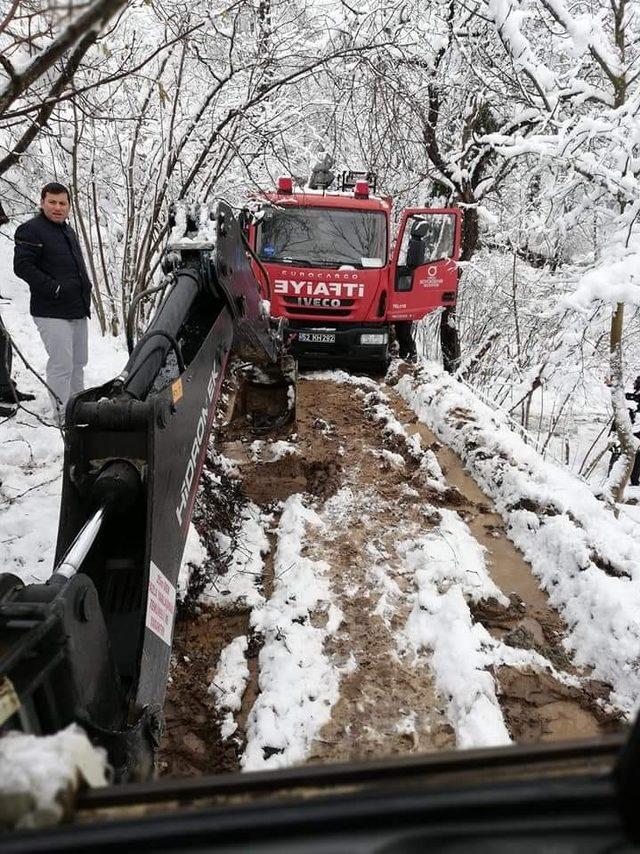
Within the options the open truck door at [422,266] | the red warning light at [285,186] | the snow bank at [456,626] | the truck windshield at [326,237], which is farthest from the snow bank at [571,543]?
the red warning light at [285,186]

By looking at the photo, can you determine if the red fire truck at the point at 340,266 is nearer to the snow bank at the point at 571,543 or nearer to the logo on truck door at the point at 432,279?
the logo on truck door at the point at 432,279

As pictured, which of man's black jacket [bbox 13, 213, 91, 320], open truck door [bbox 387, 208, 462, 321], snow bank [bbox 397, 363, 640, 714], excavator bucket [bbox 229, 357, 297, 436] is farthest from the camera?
open truck door [bbox 387, 208, 462, 321]

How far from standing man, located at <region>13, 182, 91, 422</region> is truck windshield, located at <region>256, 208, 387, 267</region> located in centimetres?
315

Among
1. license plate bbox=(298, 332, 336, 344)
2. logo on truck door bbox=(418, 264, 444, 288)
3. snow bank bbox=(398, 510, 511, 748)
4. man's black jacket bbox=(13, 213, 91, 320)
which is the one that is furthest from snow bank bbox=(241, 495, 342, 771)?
logo on truck door bbox=(418, 264, 444, 288)

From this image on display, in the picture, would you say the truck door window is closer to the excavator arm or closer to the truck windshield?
the truck windshield

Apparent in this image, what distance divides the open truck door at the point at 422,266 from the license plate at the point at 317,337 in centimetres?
87

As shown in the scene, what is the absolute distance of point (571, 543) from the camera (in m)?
3.27

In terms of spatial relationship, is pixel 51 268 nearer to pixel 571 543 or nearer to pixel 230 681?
pixel 230 681

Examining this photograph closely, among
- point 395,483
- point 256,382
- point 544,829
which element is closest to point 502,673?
point 395,483

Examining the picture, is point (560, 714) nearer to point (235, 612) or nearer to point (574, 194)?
point (235, 612)

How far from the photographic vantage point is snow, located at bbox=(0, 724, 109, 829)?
0.67m

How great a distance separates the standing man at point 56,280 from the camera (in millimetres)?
4297

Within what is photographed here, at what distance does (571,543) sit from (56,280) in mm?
4240

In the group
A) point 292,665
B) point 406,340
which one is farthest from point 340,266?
point 292,665
